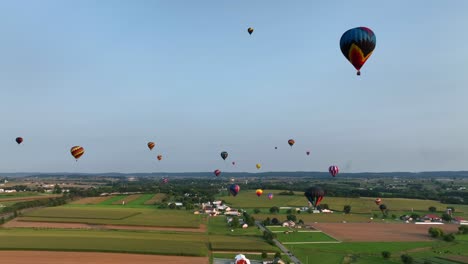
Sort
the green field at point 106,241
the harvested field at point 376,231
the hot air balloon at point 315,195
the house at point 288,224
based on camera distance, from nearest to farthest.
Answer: the green field at point 106,241
the hot air balloon at point 315,195
the harvested field at point 376,231
the house at point 288,224

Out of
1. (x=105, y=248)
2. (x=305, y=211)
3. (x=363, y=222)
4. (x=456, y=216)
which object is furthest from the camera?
(x=305, y=211)

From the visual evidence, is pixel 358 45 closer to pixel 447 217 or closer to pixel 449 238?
pixel 449 238

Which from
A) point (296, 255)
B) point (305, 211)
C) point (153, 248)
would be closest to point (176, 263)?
point (153, 248)

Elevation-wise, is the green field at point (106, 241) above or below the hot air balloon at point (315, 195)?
below

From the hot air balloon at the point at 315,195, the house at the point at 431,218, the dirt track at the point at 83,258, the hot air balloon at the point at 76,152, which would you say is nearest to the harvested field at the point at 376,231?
the house at the point at 431,218

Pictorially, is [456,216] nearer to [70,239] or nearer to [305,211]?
[305,211]

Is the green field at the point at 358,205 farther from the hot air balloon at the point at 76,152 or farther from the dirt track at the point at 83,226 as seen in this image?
the hot air balloon at the point at 76,152

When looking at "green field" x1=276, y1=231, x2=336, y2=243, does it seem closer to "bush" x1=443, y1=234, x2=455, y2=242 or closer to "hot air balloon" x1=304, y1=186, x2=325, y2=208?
"hot air balloon" x1=304, y1=186, x2=325, y2=208

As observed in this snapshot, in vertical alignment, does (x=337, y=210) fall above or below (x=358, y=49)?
below
